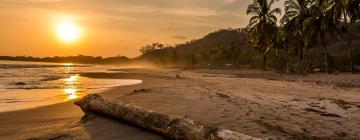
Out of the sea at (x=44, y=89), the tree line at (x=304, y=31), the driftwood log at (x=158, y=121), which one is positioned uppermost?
the tree line at (x=304, y=31)

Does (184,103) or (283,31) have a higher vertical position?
(283,31)

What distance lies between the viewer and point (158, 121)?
7.46 meters

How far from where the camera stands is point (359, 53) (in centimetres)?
5694

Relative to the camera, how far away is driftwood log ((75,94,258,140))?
6.06m

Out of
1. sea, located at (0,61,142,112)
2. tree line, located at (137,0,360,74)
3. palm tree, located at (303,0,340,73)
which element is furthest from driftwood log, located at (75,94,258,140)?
palm tree, located at (303,0,340,73)

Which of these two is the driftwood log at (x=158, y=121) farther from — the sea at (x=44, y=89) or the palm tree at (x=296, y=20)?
the palm tree at (x=296, y=20)

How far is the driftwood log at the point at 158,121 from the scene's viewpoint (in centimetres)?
606

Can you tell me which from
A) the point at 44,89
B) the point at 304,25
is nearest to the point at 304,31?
the point at 304,25

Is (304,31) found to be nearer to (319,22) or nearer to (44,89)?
(319,22)

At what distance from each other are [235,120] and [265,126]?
2.73 feet

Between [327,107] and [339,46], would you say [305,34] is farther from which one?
[339,46]

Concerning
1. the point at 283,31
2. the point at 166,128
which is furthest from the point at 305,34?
the point at 166,128

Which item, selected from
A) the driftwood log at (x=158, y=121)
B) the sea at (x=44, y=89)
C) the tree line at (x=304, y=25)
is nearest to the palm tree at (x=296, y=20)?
the tree line at (x=304, y=25)

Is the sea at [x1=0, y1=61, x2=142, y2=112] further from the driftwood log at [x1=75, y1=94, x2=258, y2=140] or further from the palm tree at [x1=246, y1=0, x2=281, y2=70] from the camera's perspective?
the palm tree at [x1=246, y1=0, x2=281, y2=70]
